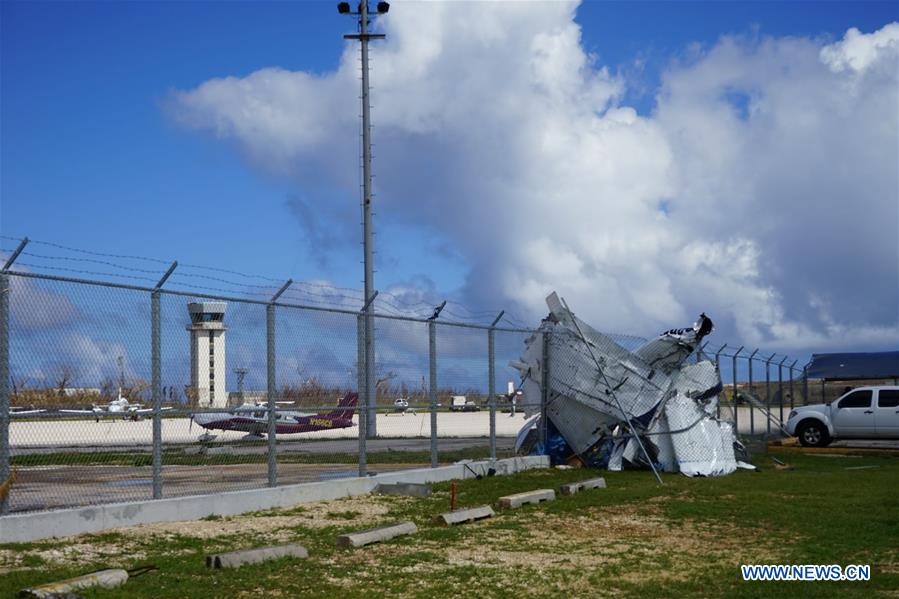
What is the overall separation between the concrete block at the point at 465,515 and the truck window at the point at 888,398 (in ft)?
63.4

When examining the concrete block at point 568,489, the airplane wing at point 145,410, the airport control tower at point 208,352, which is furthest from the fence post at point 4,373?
the concrete block at point 568,489

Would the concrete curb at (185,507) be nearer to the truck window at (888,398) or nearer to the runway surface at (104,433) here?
the runway surface at (104,433)

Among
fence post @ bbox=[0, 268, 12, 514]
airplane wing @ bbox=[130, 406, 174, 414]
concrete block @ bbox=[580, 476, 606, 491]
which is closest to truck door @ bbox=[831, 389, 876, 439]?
concrete block @ bbox=[580, 476, 606, 491]

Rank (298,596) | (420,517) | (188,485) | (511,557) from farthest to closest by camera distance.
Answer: (188,485) → (420,517) → (511,557) → (298,596)

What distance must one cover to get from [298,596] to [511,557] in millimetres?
2655

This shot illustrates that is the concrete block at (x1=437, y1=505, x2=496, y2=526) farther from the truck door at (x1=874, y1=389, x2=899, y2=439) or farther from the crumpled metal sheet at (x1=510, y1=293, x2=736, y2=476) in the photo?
the truck door at (x1=874, y1=389, x2=899, y2=439)

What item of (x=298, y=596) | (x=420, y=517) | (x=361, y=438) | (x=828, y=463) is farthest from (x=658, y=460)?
(x=298, y=596)

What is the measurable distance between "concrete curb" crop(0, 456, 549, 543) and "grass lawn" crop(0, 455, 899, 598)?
0.24 metres

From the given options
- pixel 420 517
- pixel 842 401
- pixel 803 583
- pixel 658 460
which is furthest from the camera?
pixel 842 401

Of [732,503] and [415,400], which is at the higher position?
[415,400]

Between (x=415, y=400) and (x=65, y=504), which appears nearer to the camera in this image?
(x=65, y=504)

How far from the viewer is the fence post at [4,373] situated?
34.7 feet

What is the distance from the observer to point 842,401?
1159 inches

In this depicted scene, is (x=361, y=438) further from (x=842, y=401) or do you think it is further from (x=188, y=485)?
(x=842, y=401)
